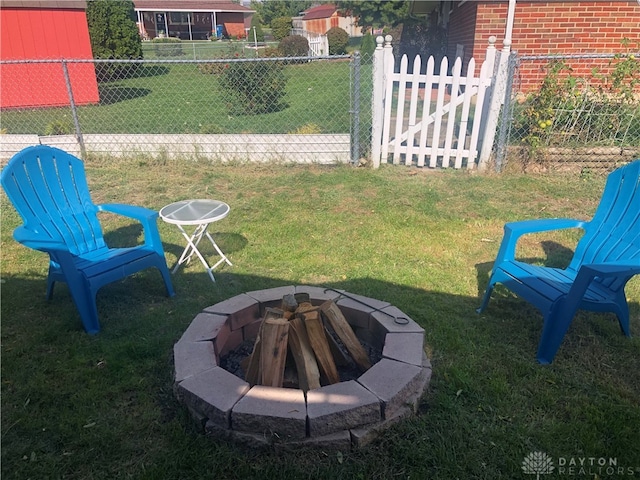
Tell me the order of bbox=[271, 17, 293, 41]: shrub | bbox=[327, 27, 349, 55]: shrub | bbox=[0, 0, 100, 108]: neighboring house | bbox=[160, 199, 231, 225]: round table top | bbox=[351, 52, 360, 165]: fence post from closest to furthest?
bbox=[160, 199, 231, 225]: round table top → bbox=[351, 52, 360, 165]: fence post → bbox=[0, 0, 100, 108]: neighboring house → bbox=[327, 27, 349, 55]: shrub → bbox=[271, 17, 293, 41]: shrub

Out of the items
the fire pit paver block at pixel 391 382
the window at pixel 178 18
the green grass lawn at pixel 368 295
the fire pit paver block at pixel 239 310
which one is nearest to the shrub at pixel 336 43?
the window at pixel 178 18

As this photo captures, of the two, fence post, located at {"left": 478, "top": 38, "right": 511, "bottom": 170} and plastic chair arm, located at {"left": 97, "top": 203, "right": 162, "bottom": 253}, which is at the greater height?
fence post, located at {"left": 478, "top": 38, "right": 511, "bottom": 170}

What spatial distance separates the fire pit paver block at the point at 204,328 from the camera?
2.59 m

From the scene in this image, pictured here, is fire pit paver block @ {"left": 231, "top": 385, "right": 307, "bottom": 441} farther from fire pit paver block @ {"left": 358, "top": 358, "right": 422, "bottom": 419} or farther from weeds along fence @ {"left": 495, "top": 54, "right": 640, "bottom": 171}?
weeds along fence @ {"left": 495, "top": 54, "right": 640, "bottom": 171}

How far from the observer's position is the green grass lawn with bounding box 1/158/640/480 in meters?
2.11

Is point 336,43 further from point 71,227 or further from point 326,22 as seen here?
point 71,227

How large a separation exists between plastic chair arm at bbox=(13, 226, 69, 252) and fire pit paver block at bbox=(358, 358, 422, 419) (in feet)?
6.48

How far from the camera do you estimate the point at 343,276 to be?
379cm

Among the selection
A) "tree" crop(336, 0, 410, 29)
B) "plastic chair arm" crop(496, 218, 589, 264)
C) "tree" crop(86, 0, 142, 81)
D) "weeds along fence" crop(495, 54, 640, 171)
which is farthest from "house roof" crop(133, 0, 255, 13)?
"plastic chair arm" crop(496, 218, 589, 264)

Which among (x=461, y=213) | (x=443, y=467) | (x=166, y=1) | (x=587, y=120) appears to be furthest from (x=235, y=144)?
(x=166, y=1)

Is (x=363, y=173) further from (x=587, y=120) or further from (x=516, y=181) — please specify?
(x=587, y=120)

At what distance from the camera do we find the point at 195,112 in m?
10.5

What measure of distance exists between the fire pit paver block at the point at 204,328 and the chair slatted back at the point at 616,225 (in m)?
2.42

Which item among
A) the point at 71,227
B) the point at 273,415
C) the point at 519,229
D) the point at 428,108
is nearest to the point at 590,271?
the point at 519,229
